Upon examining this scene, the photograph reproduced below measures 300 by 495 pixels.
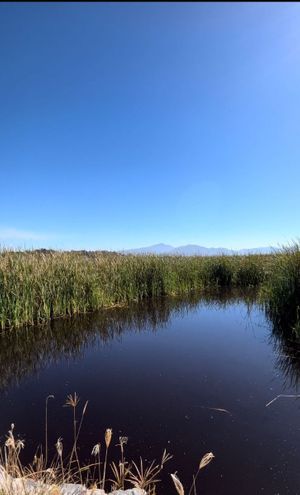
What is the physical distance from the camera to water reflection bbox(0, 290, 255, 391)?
6863mm

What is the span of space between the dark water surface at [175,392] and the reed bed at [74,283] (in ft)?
2.42

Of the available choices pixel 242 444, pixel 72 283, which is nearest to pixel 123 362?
pixel 242 444

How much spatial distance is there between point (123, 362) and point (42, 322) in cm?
403

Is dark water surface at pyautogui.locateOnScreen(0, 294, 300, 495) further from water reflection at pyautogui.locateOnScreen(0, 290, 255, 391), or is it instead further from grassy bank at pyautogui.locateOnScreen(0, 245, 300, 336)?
grassy bank at pyautogui.locateOnScreen(0, 245, 300, 336)

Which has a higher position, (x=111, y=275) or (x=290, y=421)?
(x=111, y=275)

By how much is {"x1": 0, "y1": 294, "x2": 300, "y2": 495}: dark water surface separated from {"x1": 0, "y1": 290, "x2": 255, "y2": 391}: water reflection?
0.09 feet

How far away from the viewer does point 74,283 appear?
429 inches

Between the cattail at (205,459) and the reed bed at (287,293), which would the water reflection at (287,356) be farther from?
the cattail at (205,459)

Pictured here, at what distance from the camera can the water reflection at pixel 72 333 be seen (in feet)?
22.5

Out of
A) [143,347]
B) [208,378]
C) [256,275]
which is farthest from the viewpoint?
[256,275]

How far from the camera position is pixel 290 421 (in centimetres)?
429

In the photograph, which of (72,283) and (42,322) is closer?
(42,322)

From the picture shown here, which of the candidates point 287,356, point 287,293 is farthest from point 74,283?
point 287,356

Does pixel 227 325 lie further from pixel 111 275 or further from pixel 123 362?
pixel 111 275
